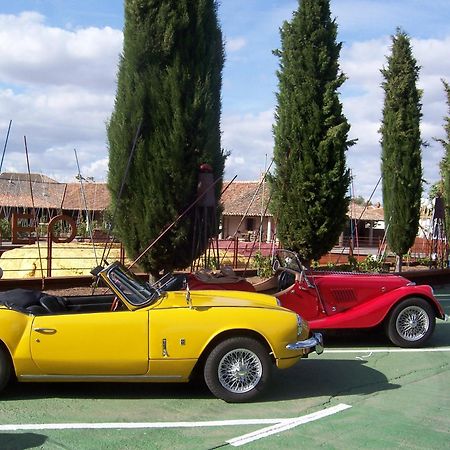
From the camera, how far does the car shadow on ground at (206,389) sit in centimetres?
595

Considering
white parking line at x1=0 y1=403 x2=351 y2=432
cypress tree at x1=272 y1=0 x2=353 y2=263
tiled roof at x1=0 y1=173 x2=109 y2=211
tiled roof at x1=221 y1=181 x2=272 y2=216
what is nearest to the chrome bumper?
white parking line at x1=0 y1=403 x2=351 y2=432

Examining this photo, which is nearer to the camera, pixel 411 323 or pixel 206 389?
pixel 206 389

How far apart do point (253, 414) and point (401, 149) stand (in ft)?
47.4

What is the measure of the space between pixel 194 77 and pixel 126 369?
20.6 ft

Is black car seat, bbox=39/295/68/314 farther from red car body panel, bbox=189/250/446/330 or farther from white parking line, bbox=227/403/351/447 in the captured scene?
red car body panel, bbox=189/250/446/330

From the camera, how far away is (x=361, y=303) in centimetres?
845

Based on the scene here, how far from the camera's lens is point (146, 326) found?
561cm

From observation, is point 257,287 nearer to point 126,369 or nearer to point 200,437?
point 126,369

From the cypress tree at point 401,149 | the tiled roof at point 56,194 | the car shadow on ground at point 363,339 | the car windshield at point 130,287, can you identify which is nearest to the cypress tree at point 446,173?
the cypress tree at point 401,149

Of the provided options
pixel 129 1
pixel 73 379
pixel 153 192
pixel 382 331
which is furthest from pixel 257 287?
pixel 129 1

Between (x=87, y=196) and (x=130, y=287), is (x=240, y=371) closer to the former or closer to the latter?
(x=130, y=287)

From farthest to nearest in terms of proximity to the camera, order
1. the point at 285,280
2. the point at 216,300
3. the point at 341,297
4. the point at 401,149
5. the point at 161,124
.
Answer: the point at 401,149 → the point at 161,124 → the point at 285,280 → the point at 341,297 → the point at 216,300

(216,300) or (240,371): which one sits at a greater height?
(216,300)

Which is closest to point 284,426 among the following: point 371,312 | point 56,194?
point 371,312
